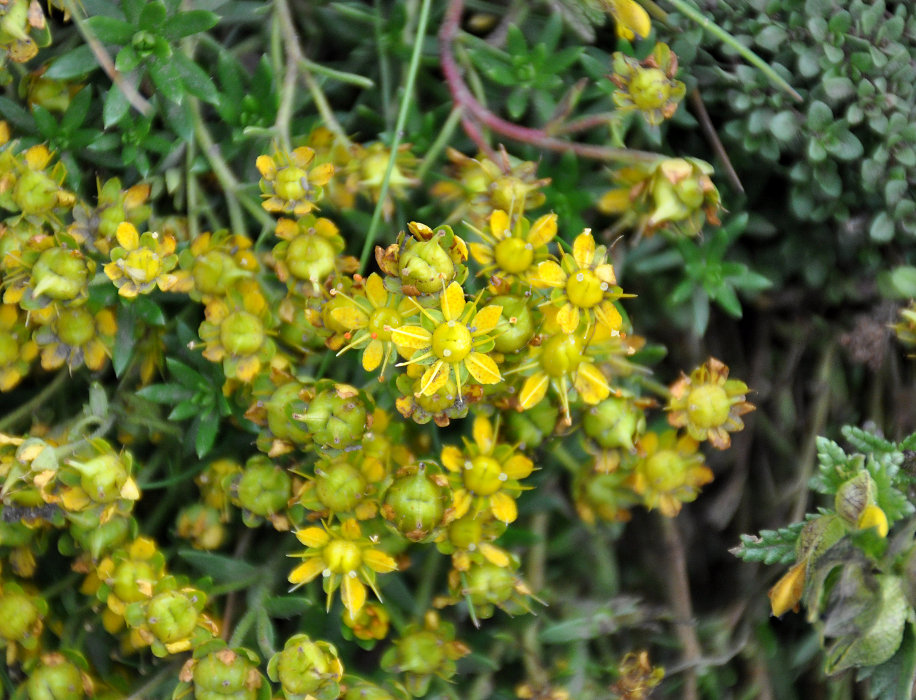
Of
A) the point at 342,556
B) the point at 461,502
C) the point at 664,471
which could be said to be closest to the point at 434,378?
the point at 461,502

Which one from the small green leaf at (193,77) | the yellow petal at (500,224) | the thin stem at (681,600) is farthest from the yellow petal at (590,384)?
the small green leaf at (193,77)

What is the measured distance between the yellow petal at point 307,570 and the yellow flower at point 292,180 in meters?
0.61

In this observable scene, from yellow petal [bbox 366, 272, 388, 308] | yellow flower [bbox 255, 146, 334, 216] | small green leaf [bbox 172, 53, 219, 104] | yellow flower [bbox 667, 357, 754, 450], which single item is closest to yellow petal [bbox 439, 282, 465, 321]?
yellow petal [bbox 366, 272, 388, 308]

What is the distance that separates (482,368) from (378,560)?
385mm

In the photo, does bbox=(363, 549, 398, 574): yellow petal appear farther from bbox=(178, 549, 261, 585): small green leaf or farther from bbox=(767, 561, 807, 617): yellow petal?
bbox=(767, 561, 807, 617): yellow petal

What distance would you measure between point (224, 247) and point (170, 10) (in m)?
0.45

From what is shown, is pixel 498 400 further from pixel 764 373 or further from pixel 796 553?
pixel 764 373

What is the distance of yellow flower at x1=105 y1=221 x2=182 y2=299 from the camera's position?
1.57 meters

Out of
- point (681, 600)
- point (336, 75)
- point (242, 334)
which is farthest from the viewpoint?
point (681, 600)

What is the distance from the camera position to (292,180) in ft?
5.29

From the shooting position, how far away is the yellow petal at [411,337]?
141 cm

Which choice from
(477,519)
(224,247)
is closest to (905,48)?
(477,519)

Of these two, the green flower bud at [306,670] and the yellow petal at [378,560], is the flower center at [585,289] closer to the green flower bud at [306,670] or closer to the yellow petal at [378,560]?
the yellow petal at [378,560]

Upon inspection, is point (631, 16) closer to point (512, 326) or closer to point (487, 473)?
point (512, 326)
